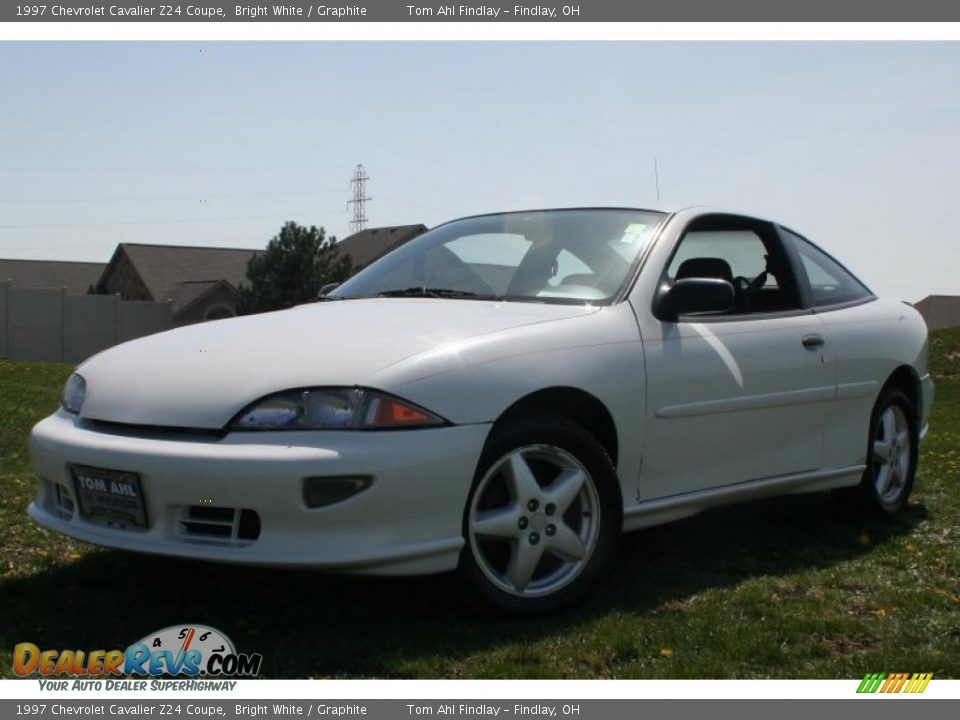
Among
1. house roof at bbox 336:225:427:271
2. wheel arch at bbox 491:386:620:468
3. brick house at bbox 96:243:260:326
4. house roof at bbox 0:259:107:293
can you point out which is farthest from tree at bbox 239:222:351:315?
wheel arch at bbox 491:386:620:468

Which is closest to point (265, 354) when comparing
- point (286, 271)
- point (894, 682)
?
point (894, 682)

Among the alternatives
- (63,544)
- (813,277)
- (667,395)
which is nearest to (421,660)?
(667,395)

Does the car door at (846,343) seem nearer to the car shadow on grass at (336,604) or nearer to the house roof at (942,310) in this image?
the car shadow on grass at (336,604)

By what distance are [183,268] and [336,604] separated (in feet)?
194

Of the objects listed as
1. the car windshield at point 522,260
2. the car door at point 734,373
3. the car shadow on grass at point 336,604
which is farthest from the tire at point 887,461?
the car windshield at point 522,260

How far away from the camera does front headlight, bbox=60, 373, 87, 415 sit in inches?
181

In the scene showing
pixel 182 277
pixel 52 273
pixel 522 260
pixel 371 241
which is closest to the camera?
pixel 522 260

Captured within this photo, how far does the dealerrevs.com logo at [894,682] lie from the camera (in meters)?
3.75

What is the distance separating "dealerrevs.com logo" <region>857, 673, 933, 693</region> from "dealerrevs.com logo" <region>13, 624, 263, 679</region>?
1.86 meters

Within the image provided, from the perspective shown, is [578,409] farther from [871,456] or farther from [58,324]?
[58,324]

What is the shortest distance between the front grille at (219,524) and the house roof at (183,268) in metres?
54.4

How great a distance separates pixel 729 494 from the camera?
527cm

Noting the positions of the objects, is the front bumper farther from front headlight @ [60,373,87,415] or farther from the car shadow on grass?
front headlight @ [60,373,87,415]

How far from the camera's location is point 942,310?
222 feet
